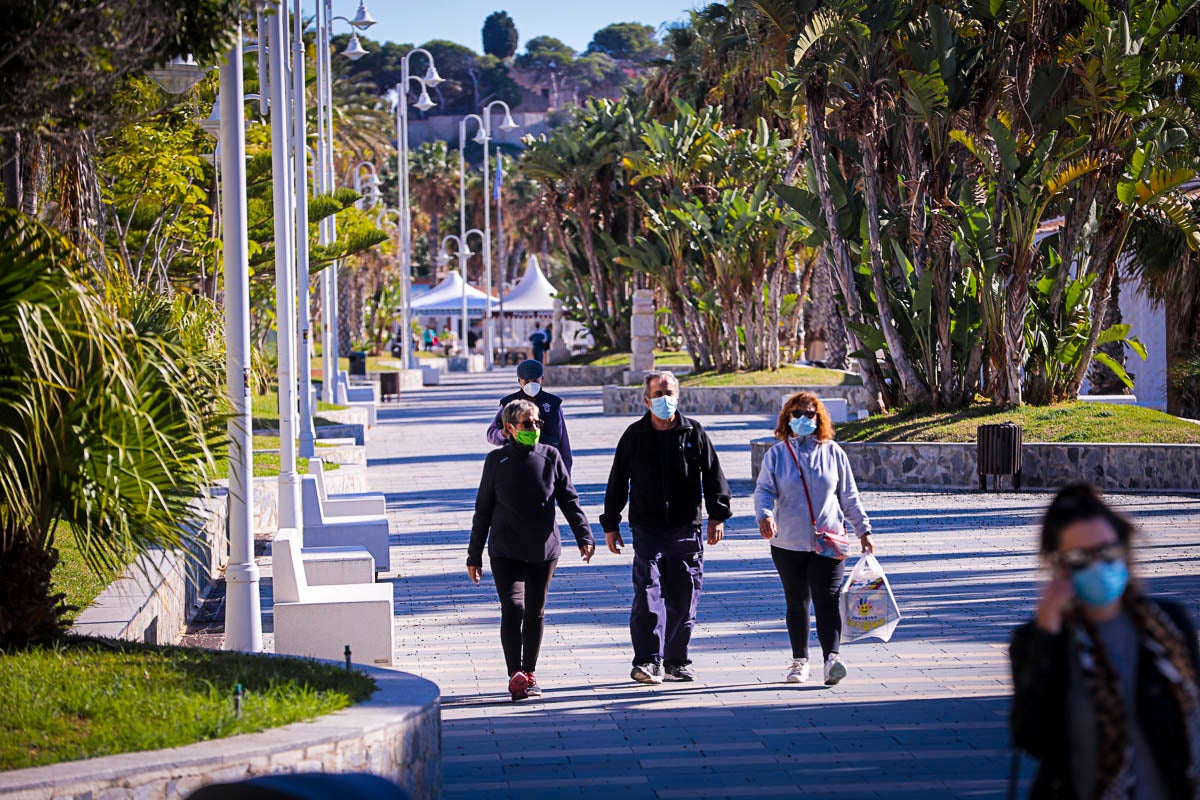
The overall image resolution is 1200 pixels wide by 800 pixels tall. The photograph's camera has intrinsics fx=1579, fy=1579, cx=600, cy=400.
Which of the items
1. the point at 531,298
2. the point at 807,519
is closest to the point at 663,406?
the point at 807,519

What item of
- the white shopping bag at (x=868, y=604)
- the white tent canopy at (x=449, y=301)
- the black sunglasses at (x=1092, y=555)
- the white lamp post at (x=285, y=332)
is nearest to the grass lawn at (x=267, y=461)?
the white lamp post at (x=285, y=332)

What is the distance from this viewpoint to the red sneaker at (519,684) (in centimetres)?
846

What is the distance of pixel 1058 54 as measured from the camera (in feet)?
66.6

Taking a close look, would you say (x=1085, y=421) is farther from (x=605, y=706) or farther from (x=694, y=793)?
(x=694, y=793)

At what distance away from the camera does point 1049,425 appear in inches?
802

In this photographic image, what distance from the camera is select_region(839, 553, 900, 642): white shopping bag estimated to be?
8641 mm

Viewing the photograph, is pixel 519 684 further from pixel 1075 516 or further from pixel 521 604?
pixel 1075 516

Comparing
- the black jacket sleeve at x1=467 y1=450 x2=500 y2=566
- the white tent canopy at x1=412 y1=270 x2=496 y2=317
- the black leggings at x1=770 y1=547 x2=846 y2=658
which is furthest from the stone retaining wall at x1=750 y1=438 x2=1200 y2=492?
the white tent canopy at x1=412 y1=270 x2=496 y2=317

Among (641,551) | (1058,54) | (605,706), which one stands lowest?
(605,706)

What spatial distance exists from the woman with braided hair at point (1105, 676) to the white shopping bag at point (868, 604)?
4.78 m

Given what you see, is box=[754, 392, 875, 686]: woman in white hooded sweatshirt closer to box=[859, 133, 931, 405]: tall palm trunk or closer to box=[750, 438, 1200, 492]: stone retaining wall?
box=[750, 438, 1200, 492]: stone retaining wall

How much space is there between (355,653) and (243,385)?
5.57 ft

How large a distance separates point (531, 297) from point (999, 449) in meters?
52.3

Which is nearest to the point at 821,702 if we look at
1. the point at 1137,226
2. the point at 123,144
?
the point at 123,144
